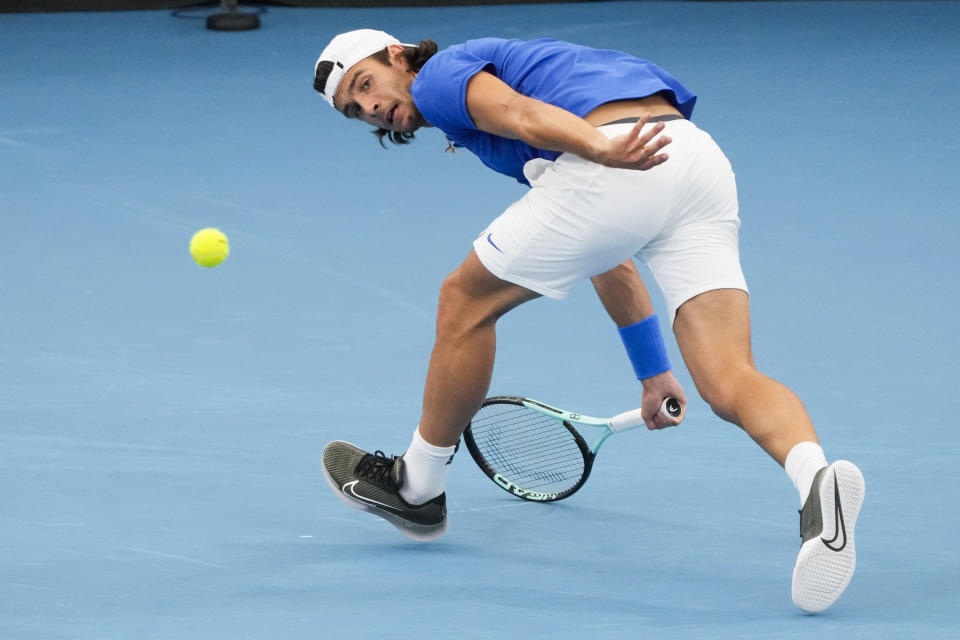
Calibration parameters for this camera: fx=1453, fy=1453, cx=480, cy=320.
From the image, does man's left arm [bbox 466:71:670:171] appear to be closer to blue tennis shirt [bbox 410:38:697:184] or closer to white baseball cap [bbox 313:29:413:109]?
blue tennis shirt [bbox 410:38:697:184]

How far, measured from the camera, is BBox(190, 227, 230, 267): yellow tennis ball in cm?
427

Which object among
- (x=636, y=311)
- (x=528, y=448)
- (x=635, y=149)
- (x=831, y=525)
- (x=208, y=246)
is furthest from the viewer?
(x=208, y=246)

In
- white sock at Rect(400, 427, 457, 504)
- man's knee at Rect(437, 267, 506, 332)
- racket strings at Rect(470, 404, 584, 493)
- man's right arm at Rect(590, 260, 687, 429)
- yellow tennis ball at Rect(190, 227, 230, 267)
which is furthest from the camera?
yellow tennis ball at Rect(190, 227, 230, 267)

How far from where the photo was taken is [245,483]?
12.5 feet

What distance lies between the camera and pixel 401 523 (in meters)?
3.53

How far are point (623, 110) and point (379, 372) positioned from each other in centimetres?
164

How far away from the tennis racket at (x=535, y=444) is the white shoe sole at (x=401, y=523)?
0.96ft

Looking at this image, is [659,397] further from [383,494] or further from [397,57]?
[397,57]

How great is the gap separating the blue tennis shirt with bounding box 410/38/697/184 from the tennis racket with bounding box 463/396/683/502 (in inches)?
29.4

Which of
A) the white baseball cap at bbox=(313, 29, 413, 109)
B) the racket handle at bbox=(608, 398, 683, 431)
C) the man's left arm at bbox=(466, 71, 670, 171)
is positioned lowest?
the racket handle at bbox=(608, 398, 683, 431)

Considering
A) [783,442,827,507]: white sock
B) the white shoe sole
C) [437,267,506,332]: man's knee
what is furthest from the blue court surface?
[437,267,506,332]: man's knee

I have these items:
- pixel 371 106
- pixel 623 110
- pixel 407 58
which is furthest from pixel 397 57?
pixel 623 110

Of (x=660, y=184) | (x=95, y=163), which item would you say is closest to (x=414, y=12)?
(x=95, y=163)

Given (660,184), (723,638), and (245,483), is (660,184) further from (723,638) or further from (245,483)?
(245,483)
